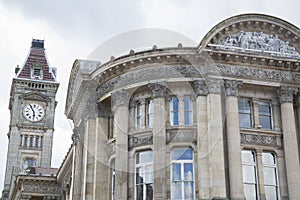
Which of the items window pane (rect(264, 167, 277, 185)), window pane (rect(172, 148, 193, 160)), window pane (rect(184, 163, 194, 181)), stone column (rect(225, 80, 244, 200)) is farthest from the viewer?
window pane (rect(264, 167, 277, 185))

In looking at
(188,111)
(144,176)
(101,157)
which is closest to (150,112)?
(188,111)

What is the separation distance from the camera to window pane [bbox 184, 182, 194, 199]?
2744 centimetres

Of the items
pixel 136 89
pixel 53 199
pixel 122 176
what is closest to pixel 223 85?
pixel 136 89

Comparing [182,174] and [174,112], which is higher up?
[174,112]

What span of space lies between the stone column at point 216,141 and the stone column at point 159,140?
2574 mm

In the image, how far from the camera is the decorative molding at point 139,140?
29.0m

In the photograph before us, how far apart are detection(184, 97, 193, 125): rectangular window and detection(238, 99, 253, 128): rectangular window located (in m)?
2.96

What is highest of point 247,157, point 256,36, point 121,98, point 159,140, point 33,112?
point 33,112

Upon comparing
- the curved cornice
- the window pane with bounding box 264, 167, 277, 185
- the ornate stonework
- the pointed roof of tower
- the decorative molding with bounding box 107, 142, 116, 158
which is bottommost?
the window pane with bounding box 264, 167, 277, 185

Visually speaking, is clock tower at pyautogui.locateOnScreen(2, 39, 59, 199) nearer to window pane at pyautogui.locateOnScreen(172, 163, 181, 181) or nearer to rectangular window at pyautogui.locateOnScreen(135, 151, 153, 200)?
rectangular window at pyautogui.locateOnScreen(135, 151, 153, 200)

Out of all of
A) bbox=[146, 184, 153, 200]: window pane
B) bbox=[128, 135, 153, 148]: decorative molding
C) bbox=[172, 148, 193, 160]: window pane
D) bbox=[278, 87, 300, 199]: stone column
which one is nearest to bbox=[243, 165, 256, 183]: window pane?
bbox=[278, 87, 300, 199]: stone column

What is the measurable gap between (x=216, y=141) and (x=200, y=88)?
3.25 meters

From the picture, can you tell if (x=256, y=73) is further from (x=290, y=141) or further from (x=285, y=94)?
(x=290, y=141)

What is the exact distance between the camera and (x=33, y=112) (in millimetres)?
88625
